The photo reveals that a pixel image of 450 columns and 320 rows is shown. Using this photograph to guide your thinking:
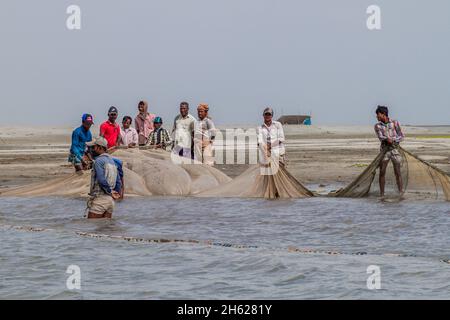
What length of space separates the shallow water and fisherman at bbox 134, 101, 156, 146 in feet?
6.56

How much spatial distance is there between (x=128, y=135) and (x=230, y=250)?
20.7 feet

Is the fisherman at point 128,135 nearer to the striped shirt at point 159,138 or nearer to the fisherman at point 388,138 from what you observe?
the striped shirt at point 159,138

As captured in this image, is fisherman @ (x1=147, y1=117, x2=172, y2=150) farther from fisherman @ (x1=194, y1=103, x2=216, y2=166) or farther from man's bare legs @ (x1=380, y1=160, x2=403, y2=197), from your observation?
man's bare legs @ (x1=380, y1=160, x2=403, y2=197)

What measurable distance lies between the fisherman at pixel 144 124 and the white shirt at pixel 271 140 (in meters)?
2.51

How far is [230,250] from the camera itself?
33.6 ft

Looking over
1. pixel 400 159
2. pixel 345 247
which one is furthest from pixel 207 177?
pixel 345 247

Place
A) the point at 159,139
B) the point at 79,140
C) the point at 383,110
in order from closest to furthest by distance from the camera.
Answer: the point at 383,110 → the point at 79,140 → the point at 159,139

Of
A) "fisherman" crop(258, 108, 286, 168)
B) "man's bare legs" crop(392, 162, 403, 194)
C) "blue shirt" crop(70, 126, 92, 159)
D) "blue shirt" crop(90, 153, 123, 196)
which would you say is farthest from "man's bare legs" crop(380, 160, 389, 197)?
"blue shirt" crop(90, 153, 123, 196)

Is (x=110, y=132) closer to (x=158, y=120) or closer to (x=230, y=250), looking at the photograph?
(x=158, y=120)

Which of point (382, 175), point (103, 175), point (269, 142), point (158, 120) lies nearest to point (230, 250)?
point (103, 175)

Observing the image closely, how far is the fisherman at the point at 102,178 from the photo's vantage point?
11.1 metres

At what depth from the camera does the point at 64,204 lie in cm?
1452
